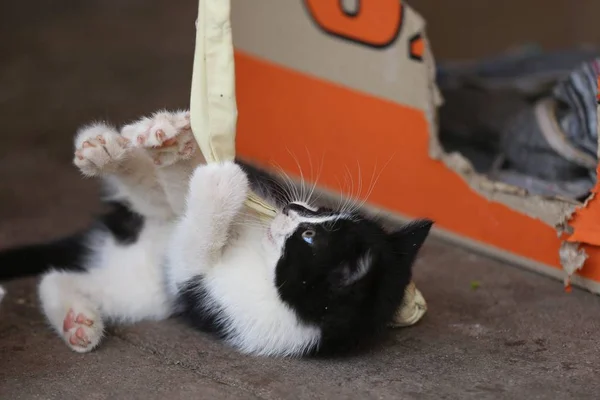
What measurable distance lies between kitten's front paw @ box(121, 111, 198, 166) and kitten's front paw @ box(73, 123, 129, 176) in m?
0.03

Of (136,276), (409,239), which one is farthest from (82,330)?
(409,239)

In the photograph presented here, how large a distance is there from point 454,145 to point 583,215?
0.98m

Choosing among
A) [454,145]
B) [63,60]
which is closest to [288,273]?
[454,145]

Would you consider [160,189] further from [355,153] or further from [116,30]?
[116,30]

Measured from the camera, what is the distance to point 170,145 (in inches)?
68.4

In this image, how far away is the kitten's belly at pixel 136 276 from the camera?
196cm

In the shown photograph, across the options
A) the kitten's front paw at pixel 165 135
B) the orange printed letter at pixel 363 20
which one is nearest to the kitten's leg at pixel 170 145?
the kitten's front paw at pixel 165 135

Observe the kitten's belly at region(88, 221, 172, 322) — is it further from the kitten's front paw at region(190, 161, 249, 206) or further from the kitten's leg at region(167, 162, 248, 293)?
the kitten's front paw at region(190, 161, 249, 206)

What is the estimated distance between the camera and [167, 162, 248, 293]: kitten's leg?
166 centimetres

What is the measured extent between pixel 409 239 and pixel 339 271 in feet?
→ 0.68

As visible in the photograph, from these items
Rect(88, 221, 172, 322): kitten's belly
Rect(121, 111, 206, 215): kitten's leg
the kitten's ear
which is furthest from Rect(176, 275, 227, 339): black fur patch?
the kitten's ear

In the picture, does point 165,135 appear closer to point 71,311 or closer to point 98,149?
point 98,149

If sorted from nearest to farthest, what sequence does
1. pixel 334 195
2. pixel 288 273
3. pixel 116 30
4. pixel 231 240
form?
1. pixel 288 273
2. pixel 231 240
3. pixel 334 195
4. pixel 116 30

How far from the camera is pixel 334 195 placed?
242 centimetres
